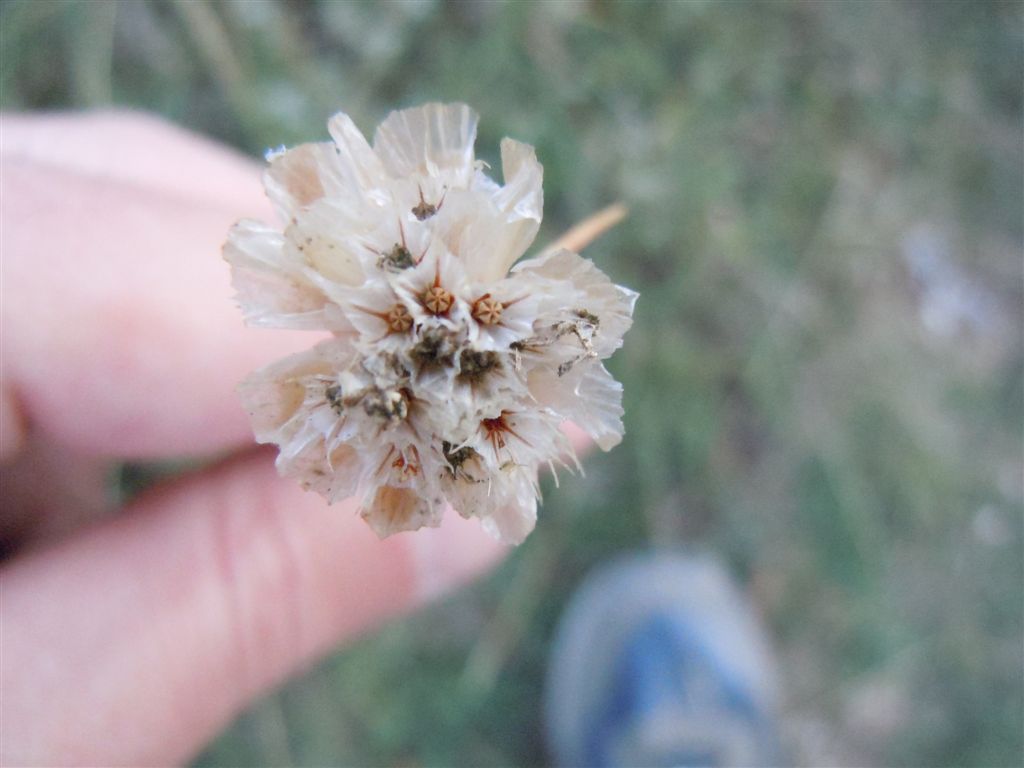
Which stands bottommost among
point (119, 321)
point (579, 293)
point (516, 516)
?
point (516, 516)

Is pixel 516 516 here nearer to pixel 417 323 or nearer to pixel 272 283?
pixel 417 323

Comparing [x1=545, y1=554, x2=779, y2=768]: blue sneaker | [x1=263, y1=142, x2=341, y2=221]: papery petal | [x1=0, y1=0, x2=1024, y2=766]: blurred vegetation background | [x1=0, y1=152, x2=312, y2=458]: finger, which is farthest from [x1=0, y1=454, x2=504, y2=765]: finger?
[x1=545, y1=554, x2=779, y2=768]: blue sneaker

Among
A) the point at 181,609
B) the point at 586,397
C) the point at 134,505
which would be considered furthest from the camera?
the point at 134,505

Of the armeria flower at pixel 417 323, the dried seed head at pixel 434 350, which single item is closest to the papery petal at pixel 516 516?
the armeria flower at pixel 417 323

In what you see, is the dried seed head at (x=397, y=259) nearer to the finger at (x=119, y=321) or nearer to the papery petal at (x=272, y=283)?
the papery petal at (x=272, y=283)

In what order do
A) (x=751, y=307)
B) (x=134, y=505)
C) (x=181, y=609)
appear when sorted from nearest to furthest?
1. (x=181, y=609)
2. (x=134, y=505)
3. (x=751, y=307)

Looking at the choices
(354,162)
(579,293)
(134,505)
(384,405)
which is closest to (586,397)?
(579,293)

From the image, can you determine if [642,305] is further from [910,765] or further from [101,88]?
[910,765]
